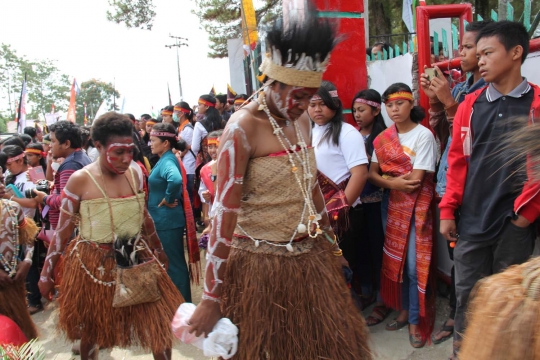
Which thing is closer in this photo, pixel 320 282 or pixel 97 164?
pixel 320 282

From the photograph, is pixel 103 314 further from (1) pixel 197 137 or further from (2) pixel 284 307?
(1) pixel 197 137

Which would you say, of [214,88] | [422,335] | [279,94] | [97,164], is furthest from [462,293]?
[214,88]

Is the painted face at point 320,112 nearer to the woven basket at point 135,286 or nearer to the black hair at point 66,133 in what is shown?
the woven basket at point 135,286

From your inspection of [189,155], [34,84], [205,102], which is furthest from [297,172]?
[34,84]

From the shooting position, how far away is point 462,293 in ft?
9.46

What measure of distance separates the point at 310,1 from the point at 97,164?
1.87 metres

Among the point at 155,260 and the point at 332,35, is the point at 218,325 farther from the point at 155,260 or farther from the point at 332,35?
the point at 332,35

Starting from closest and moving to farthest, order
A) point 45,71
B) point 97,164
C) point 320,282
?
1. point 320,282
2. point 97,164
3. point 45,71

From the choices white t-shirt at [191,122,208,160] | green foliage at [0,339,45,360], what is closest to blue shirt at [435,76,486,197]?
green foliage at [0,339,45,360]

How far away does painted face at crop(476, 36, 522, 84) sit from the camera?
2584mm

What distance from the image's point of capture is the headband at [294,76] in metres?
2.10

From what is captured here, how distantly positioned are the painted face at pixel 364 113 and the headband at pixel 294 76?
210 cm

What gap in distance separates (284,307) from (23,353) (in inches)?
45.5

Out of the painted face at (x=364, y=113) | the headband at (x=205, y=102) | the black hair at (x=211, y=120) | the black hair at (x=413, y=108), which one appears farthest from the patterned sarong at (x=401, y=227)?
the headband at (x=205, y=102)
